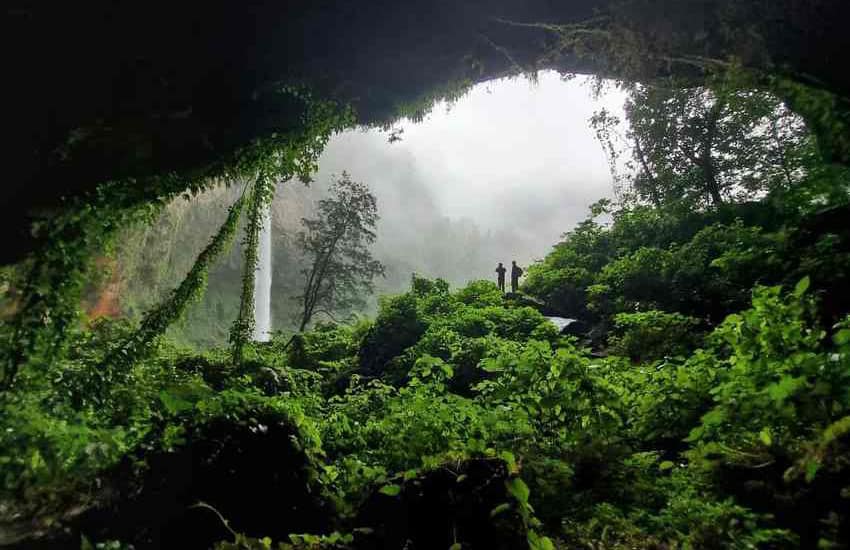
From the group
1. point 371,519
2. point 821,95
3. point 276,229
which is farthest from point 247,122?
point 276,229

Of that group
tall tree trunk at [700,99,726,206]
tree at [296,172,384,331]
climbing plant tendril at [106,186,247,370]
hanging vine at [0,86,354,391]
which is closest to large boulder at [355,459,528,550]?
climbing plant tendril at [106,186,247,370]

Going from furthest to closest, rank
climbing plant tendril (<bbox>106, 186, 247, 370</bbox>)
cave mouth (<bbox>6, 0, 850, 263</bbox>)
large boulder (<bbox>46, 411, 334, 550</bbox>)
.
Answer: cave mouth (<bbox>6, 0, 850, 263</bbox>), climbing plant tendril (<bbox>106, 186, 247, 370</bbox>), large boulder (<bbox>46, 411, 334, 550</bbox>)

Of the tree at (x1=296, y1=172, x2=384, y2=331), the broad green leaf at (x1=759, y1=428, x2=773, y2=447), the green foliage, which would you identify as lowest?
the broad green leaf at (x1=759, y1=428, x2=773, y2=447)

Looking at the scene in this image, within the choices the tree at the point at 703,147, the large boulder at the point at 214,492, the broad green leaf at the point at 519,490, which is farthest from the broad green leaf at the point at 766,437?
the tree at the point at 703,147

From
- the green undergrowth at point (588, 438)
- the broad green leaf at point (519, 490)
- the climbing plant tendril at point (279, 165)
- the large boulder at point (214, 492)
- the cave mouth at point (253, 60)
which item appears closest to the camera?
the broad green leaf at point (519, 490)

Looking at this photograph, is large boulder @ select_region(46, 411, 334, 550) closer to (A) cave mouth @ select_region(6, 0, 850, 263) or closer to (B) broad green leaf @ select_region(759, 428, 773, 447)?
(B) broad green leaf @ select_region(759, 428, 773, 447)

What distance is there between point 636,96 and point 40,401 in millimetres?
21969

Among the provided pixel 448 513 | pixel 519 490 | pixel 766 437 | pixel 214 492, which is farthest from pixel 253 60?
pixel 766 437

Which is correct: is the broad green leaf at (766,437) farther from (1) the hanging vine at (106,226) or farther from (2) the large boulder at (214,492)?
(1) the hanging vine at (106,226)

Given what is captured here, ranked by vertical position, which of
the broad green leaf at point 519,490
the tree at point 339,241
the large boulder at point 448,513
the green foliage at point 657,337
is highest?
the tree at point 339,241

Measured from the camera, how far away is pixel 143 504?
3504mm

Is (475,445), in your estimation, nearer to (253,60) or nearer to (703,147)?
(253,60)

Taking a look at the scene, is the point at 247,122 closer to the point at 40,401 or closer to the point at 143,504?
the point at 40,401

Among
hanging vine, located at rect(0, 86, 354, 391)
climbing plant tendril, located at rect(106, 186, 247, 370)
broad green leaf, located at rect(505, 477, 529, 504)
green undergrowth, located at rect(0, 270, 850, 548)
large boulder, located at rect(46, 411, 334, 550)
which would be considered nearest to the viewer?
broad green leaf, located at rect(505, 477, 529, 504)
